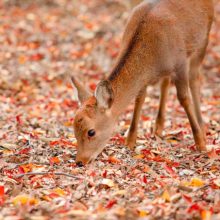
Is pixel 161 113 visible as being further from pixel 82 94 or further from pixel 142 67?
pixel 82 94

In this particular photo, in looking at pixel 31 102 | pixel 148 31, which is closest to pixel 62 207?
pixel 148 31

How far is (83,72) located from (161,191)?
7.32 m

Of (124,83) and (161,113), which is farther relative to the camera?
(161,113)

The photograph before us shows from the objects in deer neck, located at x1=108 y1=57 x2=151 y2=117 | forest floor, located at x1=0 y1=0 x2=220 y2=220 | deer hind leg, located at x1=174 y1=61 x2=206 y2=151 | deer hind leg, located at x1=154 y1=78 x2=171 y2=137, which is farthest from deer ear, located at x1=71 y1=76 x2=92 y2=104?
deer hind leg, located at x1=154 y1=78 x2=171 y2=137

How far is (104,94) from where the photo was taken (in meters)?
7.23

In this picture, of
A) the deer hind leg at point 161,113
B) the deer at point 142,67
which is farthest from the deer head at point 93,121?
the deer hind leg at point 161,113

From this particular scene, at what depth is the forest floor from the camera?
5.83 m

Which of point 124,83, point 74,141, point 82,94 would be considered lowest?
point 74,141

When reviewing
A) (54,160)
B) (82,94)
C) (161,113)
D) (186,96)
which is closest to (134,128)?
(186,96)

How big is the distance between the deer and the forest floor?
14.2 inches

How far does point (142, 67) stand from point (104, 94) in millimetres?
902

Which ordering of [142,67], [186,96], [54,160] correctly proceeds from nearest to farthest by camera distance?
[54,160], [142,67], [186,96]

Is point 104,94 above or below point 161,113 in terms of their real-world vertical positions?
above

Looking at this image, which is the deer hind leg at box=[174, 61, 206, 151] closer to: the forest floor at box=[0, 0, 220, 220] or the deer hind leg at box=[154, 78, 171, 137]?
the forest floor at box=[0, 0, 220, 220]
